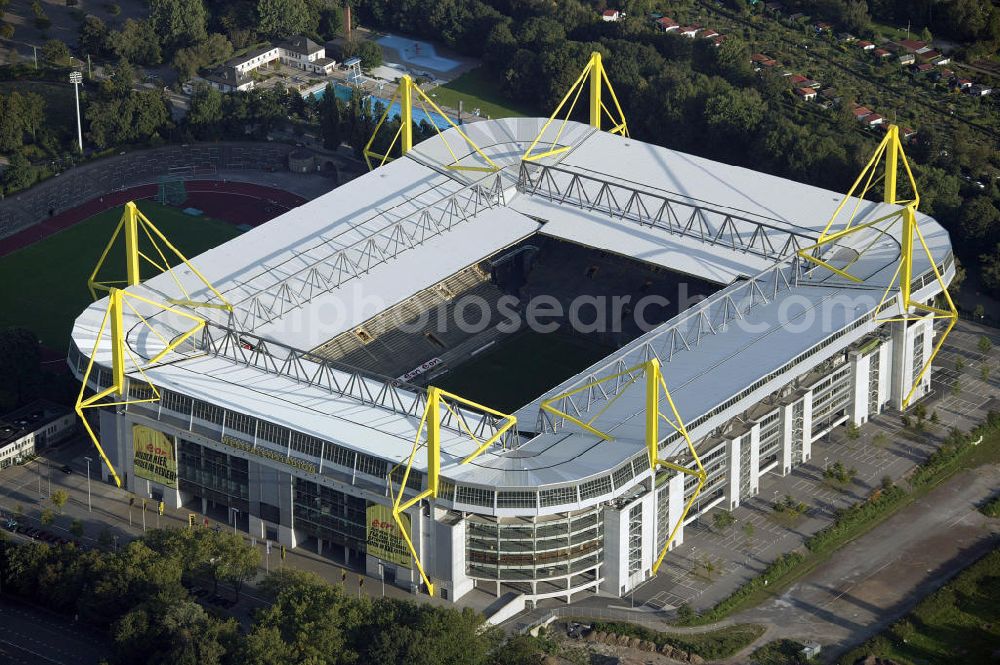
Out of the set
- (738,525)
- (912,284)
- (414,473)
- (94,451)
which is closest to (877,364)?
(912,284)

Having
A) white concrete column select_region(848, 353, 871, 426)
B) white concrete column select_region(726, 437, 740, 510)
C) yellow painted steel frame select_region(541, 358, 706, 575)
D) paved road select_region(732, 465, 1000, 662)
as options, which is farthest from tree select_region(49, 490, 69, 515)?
white concrete column select_region(848, 353, 871, 426)

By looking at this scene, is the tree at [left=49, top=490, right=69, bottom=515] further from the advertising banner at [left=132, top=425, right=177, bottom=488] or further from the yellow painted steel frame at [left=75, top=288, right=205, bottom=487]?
the advertising banner at [left=132, top=425, right=177, bottom=488]

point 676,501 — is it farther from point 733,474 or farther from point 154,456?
point 154,456

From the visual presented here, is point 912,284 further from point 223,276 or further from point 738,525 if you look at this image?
point 223,276

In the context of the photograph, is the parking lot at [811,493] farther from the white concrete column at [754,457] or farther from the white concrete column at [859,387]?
the white concrete column at [859,387]

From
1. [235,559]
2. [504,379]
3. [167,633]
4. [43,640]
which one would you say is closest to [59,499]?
[43,640]
